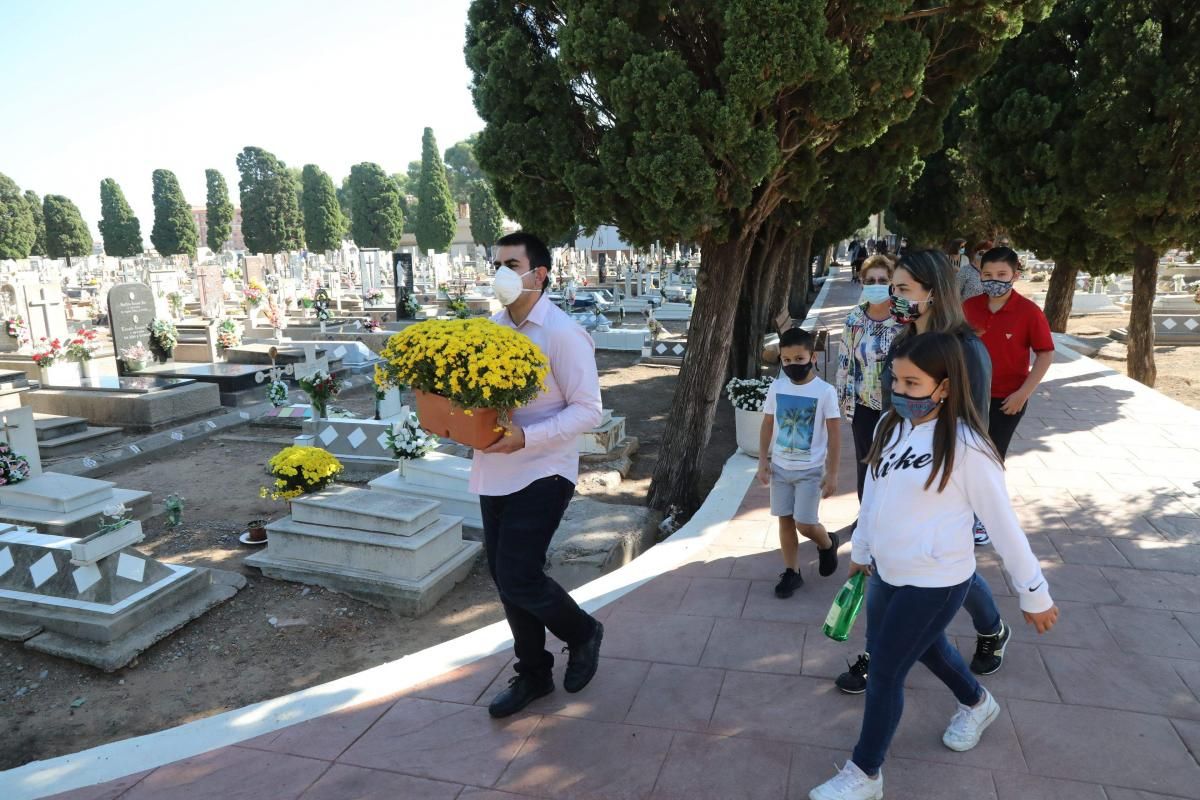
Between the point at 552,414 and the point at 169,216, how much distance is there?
4875 centimetres

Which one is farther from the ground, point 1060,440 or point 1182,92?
point 1182,92

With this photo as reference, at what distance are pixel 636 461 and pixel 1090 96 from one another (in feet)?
25.0

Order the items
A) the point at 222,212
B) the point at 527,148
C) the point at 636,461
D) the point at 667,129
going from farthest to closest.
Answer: the point at 222,212 < the point at 636,461 < the point at 527,148 < the point at 667,129

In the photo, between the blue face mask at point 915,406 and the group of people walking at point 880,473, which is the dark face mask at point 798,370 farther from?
the blue face mask at point 915,406

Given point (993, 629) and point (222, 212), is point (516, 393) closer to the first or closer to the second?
point (993, 629)

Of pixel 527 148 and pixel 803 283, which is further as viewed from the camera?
pixel 803 283

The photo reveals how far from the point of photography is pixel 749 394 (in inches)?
332

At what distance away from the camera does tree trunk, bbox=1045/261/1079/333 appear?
13609mm

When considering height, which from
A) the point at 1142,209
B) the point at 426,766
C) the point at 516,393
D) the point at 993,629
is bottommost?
the point at 426,766

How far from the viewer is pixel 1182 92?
8.95 meters

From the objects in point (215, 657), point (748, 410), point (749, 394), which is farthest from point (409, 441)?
point (749, 394)

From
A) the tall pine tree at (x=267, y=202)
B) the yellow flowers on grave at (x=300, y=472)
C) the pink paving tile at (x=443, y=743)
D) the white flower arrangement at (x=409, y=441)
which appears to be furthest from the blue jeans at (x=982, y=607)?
the tall pine tree at (x=267, y=202)

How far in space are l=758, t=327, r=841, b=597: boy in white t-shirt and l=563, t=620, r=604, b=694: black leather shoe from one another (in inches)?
48.0

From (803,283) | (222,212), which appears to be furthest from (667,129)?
(222,212)
